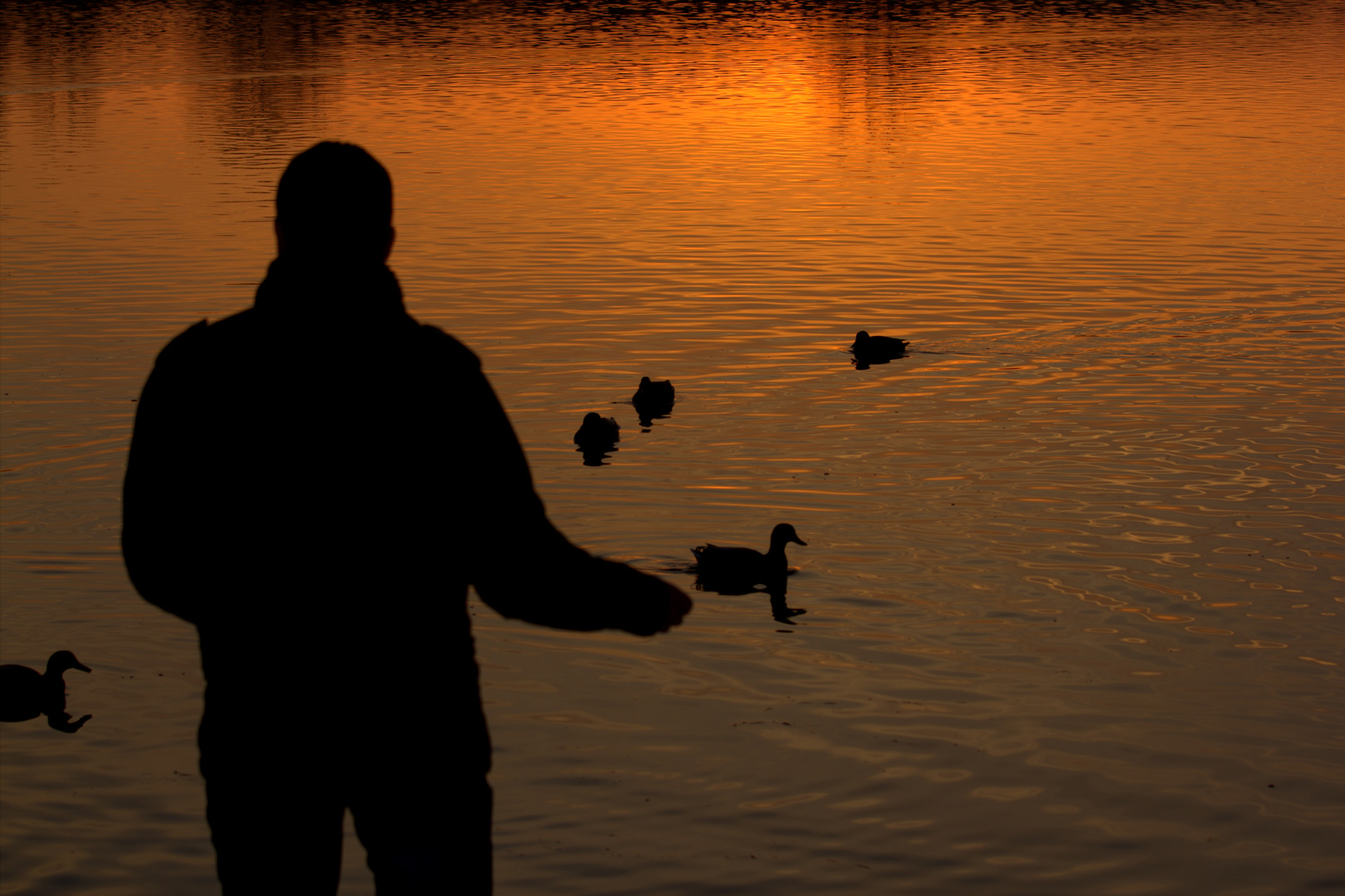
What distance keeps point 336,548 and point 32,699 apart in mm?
7105

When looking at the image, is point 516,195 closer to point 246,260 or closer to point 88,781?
point 246,260

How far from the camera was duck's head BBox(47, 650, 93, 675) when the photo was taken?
414 inches

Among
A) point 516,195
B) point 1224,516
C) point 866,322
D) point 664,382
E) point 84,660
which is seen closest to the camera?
point 84,660

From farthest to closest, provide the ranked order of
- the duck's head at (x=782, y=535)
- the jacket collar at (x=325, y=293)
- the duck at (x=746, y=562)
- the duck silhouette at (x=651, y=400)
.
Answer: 1. the duck silhouette at (x=651, y=400)
2. the duck's head at (x=782, y=535)
3. the duck at (x=746, y=562)
4. the jacket collar at (x=325, y=293)

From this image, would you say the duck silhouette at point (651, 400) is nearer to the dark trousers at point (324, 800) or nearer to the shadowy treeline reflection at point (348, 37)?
the dark trousers at point (324, 800)

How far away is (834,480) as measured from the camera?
1540cm

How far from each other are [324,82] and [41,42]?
2211 centimetres

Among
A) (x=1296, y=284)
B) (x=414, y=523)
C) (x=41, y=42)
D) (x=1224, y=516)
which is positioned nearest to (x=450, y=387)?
(x=414, y=523)

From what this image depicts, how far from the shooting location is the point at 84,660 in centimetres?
1116

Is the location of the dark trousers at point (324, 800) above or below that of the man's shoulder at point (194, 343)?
below

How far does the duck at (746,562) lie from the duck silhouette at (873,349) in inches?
301

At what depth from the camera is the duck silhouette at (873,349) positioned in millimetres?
20234

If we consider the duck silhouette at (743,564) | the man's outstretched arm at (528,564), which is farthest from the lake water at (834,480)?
the man's outstretched arm at (528,564)

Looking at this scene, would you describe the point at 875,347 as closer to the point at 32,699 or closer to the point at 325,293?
the point at 32,699
